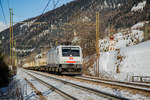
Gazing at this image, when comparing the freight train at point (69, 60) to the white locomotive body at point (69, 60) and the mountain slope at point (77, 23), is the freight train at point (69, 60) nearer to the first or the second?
the white locomotive body at point (69, 60)

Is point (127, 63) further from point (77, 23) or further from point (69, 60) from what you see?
point (77, 23)

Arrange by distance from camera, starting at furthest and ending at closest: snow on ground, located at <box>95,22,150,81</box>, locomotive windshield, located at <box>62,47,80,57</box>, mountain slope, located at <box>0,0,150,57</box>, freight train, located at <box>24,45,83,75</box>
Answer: mountain slope, located at <box>0,0,150,57</box> → locomotive windshield, located at <box>62,47,80,57</box> → freight train, located at <box>24,45,83,75</box> → snow on ground, located at <box>95,22,150,81</box>

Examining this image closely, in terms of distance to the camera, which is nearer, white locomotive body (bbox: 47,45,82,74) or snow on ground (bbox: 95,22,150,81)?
snow on ground (bbox: 95,22,150,81)

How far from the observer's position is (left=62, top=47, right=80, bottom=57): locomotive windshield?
19.1 meters

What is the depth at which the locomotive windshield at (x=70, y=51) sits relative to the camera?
752 inches

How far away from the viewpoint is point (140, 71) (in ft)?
54.6

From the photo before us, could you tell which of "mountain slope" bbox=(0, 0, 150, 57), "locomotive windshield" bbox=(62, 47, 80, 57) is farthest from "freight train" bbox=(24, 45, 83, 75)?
"mountain slope" bbox=(0, 0, 150, 57)

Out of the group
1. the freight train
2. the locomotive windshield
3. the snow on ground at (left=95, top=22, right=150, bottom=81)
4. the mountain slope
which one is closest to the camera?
the snow on ground at (left=95, top=22, right=150, bottom=81)

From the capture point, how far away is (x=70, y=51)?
19328mm

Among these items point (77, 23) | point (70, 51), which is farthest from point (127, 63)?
point (77, 23)

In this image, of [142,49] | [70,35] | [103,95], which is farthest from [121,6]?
[103,95]

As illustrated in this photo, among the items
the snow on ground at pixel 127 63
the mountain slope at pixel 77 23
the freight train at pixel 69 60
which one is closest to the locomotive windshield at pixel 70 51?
the freight train at pixel 69 60

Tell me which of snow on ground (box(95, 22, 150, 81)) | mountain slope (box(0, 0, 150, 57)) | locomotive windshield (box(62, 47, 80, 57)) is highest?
mountain slope (box(0, 0, 150, 57))

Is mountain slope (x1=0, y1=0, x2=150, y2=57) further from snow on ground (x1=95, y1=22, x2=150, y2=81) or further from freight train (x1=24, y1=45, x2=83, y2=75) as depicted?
snow on ground (x1=95, y1=22, x2=150, y2=81)
